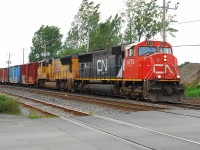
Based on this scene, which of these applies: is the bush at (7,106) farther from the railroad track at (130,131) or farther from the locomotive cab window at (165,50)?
the locomotive cab window at (165,50)

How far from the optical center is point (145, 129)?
386 inches

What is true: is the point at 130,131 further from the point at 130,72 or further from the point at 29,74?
the point at 29,74

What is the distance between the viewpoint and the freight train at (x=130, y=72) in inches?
799

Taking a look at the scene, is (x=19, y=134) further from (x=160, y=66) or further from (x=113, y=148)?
(x=160, y=66)

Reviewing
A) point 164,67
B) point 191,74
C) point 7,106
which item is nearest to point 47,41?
point 191,74

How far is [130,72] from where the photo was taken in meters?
21.7

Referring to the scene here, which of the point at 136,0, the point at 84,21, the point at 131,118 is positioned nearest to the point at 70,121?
the point at 131,118

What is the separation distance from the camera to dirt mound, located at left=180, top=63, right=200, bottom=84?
108ft

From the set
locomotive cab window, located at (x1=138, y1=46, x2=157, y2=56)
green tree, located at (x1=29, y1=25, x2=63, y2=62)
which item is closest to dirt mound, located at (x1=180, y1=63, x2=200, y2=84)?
locomotive cab window, located at (x1=138, y1=46, x2=157, y2=56)

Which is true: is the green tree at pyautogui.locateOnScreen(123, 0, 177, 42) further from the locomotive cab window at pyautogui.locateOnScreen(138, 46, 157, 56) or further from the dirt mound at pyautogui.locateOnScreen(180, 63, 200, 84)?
the locomotive cab window at pyautogui.locateOnScreen(138, 46, 157, 56)

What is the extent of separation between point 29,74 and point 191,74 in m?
21.6

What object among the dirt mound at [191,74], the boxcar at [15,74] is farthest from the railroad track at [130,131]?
the boxcar at [15,74]

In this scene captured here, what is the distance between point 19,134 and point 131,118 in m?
4.60

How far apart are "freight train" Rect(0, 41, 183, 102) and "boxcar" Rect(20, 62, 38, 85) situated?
40.9 ft
